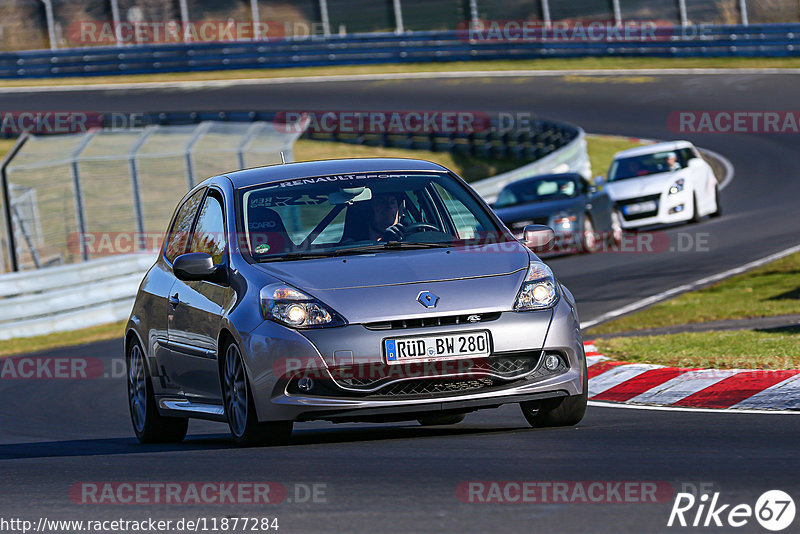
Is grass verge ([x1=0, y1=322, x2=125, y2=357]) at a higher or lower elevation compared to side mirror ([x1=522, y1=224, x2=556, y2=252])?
lower

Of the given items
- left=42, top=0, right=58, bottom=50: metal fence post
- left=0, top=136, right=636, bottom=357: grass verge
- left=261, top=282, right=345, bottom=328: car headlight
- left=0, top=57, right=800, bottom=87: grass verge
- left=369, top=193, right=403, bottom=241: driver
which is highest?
left=369, top=193, right=403, bottom=241: driver

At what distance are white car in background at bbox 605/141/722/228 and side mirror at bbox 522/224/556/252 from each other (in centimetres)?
1443

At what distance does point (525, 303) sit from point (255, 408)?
1.47 metres

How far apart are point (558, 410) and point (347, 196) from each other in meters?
1.69

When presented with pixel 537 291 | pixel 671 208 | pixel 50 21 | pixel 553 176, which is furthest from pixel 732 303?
pixel 50 21

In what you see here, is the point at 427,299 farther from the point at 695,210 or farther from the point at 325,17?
the point at 325,17

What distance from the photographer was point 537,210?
68.8ft

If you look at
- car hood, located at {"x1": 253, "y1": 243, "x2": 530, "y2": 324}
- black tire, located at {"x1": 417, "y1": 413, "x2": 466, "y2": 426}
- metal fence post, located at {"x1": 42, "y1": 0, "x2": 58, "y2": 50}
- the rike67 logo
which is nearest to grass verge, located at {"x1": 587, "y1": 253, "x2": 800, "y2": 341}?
black tire, located at {"x1": 417, "y1": 413, "x2": 466, "y2": 426}

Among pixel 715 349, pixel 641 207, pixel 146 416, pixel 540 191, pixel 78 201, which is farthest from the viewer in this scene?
pixel 641 207

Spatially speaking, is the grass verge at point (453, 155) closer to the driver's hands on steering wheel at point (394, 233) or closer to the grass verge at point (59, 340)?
the grass verge at point (59, 340)

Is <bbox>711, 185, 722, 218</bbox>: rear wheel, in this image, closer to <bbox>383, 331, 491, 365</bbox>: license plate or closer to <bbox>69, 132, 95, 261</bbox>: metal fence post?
<bbox>69, 132, 95, 261</bbox>: metal fence post

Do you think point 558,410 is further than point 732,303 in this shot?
No

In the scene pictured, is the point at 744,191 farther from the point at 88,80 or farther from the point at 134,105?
the point at 88,80

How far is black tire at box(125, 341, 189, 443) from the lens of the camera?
9.05 metres
